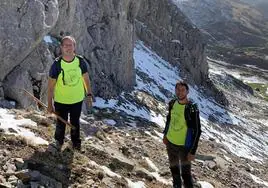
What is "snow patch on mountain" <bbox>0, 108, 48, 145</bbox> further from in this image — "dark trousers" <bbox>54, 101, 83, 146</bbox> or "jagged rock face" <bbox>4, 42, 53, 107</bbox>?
"jagged rock face" <bbox>4, 42, 53, 107</bbox>

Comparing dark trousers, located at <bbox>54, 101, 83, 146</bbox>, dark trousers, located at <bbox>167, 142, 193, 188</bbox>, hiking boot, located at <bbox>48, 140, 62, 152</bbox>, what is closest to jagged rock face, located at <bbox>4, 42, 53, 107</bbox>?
dark trousers, located at <bbox>54, 101, 83, 146</bbox>

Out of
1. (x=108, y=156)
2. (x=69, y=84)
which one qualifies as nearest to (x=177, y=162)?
(x=108, y=156)

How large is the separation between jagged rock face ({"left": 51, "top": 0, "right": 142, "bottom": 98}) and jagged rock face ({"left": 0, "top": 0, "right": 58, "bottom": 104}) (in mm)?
7801

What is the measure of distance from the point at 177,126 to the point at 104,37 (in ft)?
106

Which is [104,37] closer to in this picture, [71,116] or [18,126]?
[18,126]

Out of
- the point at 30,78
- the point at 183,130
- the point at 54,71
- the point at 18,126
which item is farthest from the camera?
the point at 30,78

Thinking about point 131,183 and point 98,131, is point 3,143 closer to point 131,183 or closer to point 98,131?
point 131,183

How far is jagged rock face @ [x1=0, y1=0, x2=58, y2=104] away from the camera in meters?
21.5

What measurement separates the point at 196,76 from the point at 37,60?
204ft

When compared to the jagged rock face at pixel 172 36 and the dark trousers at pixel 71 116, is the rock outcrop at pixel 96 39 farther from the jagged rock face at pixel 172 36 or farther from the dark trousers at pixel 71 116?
the dark trousers at pixel 71 116

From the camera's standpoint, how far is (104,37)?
44.3 meters

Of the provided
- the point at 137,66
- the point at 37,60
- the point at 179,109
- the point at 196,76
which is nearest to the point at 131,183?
the point at 179,109

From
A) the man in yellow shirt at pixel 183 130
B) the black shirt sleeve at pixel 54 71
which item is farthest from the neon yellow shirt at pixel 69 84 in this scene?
the man in yellow shirt at pixel 183 130

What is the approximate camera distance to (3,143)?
1301 centimetres
